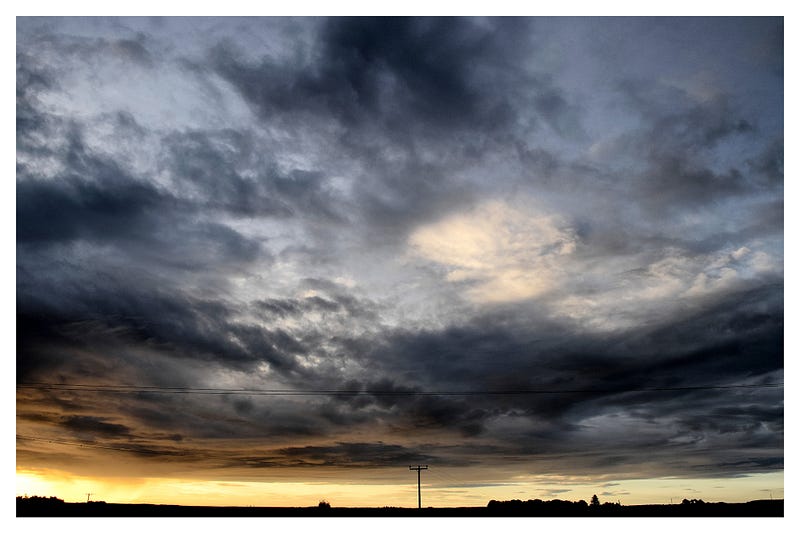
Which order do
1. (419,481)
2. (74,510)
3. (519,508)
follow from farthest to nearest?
(419,481), (519,508), (74,510)

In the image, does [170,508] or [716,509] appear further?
[170,508]
